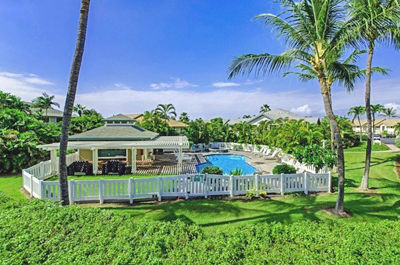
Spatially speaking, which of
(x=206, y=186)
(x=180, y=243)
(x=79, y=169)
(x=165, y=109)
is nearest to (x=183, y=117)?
(x=165, y=109)

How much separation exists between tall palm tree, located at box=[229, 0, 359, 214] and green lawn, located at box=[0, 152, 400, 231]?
1044 mm

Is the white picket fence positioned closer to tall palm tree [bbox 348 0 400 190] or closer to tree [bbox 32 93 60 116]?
tall palm tree [bbox 348 0 400 190]

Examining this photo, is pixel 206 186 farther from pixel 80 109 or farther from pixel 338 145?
pixel 80 109

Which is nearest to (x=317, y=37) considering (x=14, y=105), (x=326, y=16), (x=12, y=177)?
(x=326, y=16)

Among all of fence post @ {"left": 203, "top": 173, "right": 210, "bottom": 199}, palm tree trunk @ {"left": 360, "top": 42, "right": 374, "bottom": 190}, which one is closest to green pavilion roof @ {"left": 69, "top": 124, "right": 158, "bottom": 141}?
fence post @ {"left": 203, "top": 173, "right": 210, "bottom": 199}

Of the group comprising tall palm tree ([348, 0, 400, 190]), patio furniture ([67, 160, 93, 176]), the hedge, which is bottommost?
patio furniture ([67, 160, 93, 176])

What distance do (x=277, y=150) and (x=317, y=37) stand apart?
1660 centimetres

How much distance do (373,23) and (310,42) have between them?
1.72m

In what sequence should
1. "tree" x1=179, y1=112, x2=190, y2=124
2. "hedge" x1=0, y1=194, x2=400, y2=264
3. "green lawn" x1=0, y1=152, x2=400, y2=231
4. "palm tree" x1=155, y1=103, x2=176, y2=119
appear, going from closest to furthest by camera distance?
"hedge" x1=0, y1=194, x2=400, y2=264 → "green lawn" x1=0, y1=152, x2=400, y2=231 → "palm tree" x1=155, y1=103, x2=176, y2=119 → "tree" x1=179, y1=112, x2=190, y2=124

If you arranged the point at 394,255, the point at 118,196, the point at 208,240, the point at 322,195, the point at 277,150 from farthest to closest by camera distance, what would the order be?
the point at 277,150 < the point at 322,195 < the point at 118,196 < the point at 208,240 < the point at 394,255

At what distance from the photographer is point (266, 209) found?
7.38m

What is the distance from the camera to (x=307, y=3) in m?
6.31

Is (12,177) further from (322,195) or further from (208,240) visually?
(322,195)

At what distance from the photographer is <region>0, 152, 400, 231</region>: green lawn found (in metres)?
6.50
